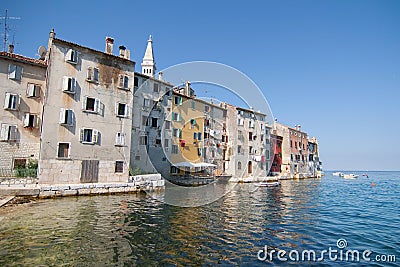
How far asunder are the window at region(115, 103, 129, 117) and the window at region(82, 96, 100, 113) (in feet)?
6.61

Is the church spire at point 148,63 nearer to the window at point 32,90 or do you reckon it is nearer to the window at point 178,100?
the window at point 178,100

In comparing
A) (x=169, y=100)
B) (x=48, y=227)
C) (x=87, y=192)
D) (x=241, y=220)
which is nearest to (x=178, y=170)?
(x=169, y=100)

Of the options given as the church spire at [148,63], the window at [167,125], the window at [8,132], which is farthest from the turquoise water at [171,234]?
the church spire at [148,63]

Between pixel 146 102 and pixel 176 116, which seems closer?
pixel 146 102

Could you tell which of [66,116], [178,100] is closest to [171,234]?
[66,116]

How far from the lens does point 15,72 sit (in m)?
22.5

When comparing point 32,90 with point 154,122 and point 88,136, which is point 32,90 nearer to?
point 88,136

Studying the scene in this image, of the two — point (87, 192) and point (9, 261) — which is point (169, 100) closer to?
point (87, 192)

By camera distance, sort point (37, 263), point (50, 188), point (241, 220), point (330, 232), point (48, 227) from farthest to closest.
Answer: point (50, 188) → point (241, 220) → point (330, 232) → point (48, 227) → point (37, 263)

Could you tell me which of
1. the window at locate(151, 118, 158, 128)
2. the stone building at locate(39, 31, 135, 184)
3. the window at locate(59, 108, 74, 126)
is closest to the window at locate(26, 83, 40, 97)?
the stone building at locate(39, 31, 135, 184)

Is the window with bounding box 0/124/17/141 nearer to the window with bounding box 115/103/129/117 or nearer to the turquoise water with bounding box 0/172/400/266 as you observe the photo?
the turquoise water with bounding box 0/172/400/266

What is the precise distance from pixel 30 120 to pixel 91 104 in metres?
5.55

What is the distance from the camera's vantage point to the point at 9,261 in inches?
305

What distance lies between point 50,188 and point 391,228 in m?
24.6
